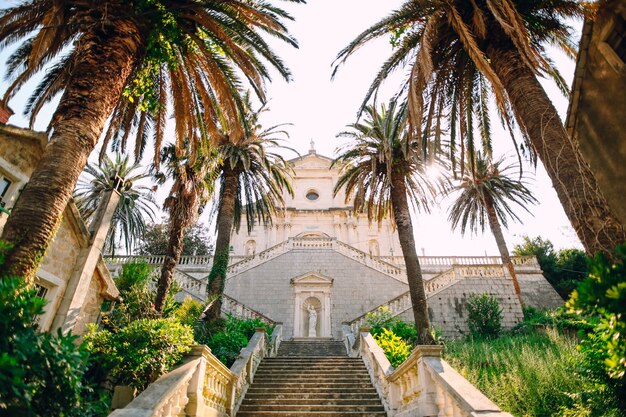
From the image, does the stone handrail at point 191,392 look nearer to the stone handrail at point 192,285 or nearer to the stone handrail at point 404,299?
the stone handrail at point 404,299

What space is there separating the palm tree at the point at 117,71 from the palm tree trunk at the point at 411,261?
6637 millimetres

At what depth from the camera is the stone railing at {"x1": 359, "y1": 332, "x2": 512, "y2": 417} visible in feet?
14.5

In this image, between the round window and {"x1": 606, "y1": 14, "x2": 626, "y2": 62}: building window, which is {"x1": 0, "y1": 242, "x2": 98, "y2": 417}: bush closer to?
{"x1": 606, "y1": 14, "x2": 626, "y2": 62}: building window

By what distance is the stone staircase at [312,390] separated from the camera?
7781 millimetres

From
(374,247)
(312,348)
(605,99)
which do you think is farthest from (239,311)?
(374,247)

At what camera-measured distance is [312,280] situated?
2077 cm

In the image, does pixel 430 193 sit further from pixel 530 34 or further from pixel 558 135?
pixel 558 135

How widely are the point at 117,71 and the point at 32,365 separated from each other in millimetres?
5273

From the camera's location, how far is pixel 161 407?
4.47 metres

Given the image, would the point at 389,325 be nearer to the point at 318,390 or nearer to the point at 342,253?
the point at 318,390

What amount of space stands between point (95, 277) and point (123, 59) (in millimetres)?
5397

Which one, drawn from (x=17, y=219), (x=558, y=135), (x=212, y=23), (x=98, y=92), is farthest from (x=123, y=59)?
(x=558, y=135)

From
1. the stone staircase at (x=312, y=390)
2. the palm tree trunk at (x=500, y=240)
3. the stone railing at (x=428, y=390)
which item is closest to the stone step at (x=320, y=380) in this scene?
the stone staircase at (x=312, y=390)

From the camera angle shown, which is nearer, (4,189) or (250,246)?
(4,189)
